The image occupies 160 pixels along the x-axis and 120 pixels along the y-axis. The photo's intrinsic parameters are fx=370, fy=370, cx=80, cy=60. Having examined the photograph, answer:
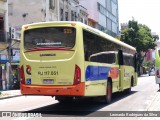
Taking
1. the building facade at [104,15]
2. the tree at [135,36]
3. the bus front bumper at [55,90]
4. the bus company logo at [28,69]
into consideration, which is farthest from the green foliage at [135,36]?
the bus front bumper at [55,90]

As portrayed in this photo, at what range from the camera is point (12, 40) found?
35438 millimetres

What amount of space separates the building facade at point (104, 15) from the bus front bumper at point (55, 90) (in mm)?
52471

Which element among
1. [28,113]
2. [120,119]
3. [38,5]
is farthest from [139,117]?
[38,5]

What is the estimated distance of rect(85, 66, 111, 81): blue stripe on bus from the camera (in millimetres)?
13880

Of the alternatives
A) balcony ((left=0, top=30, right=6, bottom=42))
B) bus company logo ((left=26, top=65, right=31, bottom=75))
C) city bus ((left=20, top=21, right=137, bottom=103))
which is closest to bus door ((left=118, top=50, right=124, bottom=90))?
city bus ((left=20, top=21, right=137, bottom=103))

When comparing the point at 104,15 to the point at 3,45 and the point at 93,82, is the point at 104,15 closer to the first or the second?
the point at 3,45

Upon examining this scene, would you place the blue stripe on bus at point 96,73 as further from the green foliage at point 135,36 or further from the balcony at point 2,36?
the green foliage at point 135,36

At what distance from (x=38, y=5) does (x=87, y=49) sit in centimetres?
3122

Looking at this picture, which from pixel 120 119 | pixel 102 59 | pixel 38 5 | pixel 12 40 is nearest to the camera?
pixel 120 119

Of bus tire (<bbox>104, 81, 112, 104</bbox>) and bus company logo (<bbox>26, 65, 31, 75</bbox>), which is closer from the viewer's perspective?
bus company logo (<bbox>26, 65, 31, 75</bbox>)

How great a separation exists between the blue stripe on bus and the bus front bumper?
2.35 feet

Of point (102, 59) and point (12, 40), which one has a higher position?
point (12, 40)

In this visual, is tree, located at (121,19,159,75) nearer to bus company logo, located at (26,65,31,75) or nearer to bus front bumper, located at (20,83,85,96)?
bus company logo, located at (26,65,31,75)

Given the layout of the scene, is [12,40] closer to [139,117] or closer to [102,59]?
[102,59]
